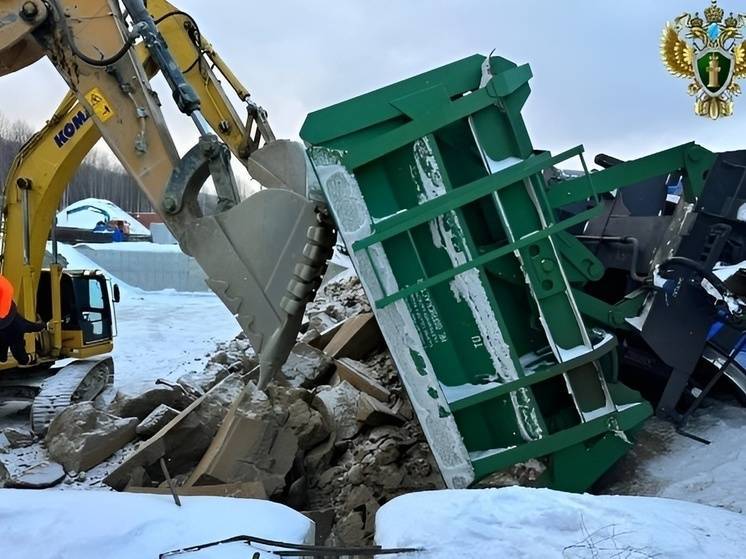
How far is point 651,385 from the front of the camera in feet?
14.9

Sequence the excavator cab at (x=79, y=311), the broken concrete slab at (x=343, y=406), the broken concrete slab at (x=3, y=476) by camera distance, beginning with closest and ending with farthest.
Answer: the broken concrete slab at (x=3, y=476)
the broken concrete slab at (x=343, y=406)
the excavator cab at (x=79, y=311)

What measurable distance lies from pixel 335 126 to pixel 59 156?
454cm

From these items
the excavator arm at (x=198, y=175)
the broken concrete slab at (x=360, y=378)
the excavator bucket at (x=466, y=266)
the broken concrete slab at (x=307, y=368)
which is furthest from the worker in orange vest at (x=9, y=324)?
the excavator bucket at (x=466, y=266)

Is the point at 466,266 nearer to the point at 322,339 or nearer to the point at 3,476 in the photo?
the point at 3,476

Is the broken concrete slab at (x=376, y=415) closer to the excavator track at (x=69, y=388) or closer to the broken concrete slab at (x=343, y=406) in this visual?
the broken concrete slab at (x=343, y=406)

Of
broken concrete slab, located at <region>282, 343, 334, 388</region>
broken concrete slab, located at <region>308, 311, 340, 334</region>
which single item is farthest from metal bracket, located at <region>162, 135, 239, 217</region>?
broken concrete slab, located at <region>308, 311, 340, 334</region>

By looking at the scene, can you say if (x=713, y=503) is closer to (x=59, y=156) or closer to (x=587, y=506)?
(x=587, y=506)

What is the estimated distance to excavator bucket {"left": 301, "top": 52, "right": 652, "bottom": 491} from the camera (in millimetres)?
3311

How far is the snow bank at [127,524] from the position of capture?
217 cm

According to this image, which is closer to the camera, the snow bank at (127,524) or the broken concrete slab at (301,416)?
the snow bank at (127,524)

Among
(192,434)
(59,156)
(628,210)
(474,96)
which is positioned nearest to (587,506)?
(474,96)

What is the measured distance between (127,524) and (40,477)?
2.71 meters

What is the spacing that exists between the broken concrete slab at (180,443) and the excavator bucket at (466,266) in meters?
1.78

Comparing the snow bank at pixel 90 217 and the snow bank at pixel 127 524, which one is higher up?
the snow bank at pixel 90 217
